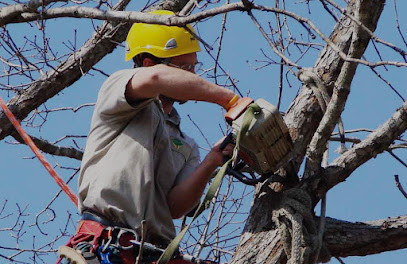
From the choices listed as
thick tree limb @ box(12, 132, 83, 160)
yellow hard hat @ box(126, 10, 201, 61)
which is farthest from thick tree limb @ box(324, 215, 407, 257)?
thick tree limb @ box(12, 132, 83, 160)

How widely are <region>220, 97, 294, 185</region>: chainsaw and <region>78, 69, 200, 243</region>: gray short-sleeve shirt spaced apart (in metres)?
0.33

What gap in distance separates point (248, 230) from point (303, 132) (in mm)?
550

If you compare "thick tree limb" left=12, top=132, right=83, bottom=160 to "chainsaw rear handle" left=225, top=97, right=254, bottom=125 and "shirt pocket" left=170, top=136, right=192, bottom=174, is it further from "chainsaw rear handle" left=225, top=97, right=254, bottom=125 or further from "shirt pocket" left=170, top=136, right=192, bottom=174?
"chainsaw rear handle" left=225, top=97, right=254, bottom=125

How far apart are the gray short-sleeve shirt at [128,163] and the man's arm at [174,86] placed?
61mm

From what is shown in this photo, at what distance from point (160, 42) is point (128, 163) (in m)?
0.69

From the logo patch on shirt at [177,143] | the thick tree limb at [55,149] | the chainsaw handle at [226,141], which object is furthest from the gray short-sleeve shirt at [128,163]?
the thick tree limb at [55,149]

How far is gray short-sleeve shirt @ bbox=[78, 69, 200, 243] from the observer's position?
385 cm

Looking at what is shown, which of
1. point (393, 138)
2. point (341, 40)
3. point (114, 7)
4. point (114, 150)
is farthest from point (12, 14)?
point (393, 138)

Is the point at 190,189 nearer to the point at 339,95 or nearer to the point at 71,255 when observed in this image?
the point at 71,255

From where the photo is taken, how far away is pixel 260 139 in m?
3.84

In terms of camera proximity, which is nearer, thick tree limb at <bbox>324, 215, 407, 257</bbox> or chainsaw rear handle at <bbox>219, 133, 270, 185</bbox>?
chainsaw rear handle at <bbox>219, 133, 270, 185</bbox>

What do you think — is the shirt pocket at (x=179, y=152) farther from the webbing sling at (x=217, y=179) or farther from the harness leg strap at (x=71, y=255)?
the harness leg strap at (x=71, y=255)

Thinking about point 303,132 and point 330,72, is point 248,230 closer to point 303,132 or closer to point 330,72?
point 303,132

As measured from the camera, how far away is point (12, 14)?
4223mm
